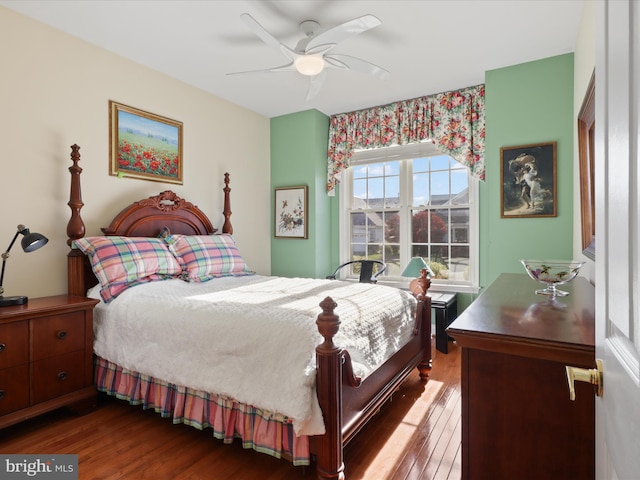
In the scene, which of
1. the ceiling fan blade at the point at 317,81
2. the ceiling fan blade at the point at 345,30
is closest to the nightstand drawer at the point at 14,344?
the ceiling fan blade at the point at 345,30

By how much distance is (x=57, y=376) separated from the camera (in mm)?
2242

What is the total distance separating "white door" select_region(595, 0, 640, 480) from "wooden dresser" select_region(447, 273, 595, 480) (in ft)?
1.09

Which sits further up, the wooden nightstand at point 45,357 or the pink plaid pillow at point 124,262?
the pink plaid pillow at point 124,262

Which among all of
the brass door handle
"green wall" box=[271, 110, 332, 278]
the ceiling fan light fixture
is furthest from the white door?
"green wall" box=[271, 110, 332, 278]

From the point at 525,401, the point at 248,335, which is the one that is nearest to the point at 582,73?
the point at 525,401

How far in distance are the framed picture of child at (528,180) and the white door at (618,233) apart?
2.90 metres

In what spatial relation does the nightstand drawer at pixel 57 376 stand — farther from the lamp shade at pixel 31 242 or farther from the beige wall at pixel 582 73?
the beige wall at pixel 582 73

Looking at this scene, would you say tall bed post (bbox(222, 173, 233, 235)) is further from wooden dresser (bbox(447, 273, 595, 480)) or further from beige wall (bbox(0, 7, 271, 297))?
wooden dresser (bbox(447, 273, 595, 480))

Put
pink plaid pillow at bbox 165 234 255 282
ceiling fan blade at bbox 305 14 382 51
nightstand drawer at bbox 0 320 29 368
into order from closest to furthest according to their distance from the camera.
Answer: nightstand drawer at bbox 0 320 29 368, ceiling fan blade at bbox 305 14 382 51, pink plaid pillow at bbox 165 234 255 282

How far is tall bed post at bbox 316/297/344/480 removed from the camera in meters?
1.62

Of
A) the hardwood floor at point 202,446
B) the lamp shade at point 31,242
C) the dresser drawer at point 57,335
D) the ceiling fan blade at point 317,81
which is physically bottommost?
the hardwood floor at point 202,446

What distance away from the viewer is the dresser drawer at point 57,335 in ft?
7.06

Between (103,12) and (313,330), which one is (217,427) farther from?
(103,12)

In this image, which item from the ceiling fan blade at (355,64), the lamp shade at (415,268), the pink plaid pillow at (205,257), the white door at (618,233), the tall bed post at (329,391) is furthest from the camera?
the lamp shade at (415,268)
